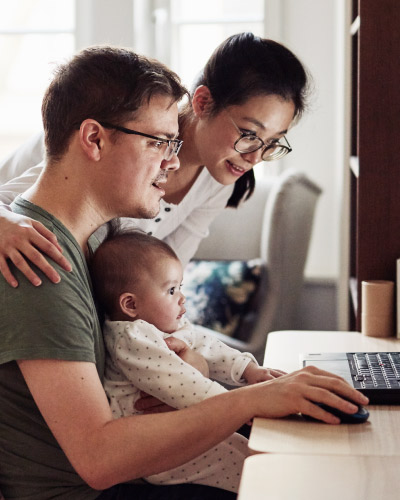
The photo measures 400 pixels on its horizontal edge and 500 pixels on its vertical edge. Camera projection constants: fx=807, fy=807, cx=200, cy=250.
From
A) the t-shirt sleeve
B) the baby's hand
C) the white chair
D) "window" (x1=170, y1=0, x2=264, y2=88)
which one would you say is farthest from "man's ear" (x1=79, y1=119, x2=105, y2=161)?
"window" (x1=170, y1=0, x2=264, y2=88)

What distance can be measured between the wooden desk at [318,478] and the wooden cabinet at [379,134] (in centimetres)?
95

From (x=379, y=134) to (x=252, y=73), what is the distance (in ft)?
1.15

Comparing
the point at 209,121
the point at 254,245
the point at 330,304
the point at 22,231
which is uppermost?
the point at 209,121

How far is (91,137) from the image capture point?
4.33ft

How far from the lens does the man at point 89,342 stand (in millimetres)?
1164

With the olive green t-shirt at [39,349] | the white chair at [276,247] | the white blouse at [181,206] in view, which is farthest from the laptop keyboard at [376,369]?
the white chair at [276,247]

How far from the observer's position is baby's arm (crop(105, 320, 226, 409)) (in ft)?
4.44

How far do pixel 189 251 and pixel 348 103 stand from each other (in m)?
0.82

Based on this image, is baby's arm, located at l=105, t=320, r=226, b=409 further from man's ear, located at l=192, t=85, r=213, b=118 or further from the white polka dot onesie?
man's ear, located at l=192, t=85, r=213, b=118

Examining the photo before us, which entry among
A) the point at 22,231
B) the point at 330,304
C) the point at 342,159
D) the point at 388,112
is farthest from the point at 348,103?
the point at 22,231

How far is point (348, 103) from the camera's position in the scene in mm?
2682

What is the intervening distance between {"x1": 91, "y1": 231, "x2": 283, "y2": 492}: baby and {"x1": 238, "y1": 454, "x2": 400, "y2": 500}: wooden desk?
11.5 inches

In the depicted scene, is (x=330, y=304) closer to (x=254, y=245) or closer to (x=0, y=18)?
(x=254, y=245)

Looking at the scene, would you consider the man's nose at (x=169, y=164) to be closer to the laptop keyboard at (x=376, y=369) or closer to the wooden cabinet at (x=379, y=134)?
the laptop keyboard at (x=376, y=369)
